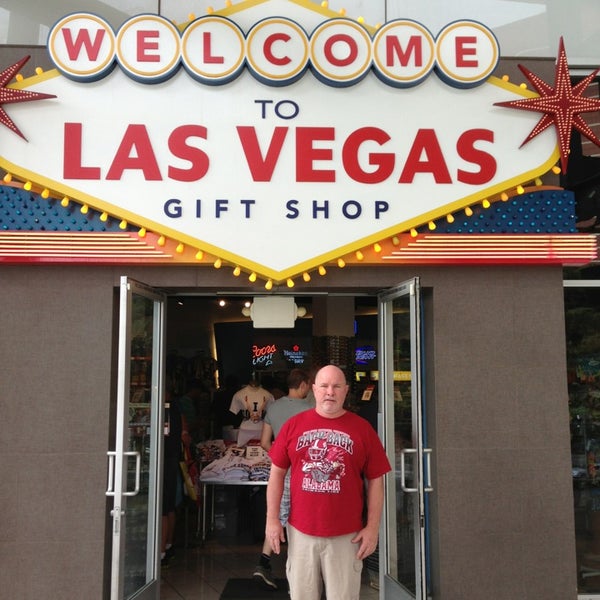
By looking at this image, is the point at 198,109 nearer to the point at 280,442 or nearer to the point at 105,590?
the point at 280,442

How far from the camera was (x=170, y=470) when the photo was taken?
6.49 m

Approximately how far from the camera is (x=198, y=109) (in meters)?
5.36

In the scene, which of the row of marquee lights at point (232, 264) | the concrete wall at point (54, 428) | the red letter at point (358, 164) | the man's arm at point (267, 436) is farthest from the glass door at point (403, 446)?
the concrete wall at point (54, 428)

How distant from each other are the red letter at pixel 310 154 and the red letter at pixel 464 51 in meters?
1.16

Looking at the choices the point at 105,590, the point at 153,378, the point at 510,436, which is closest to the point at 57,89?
the point at 153,378

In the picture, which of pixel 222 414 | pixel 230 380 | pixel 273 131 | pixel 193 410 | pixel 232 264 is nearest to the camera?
pixel 232 264

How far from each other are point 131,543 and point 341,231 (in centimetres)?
276

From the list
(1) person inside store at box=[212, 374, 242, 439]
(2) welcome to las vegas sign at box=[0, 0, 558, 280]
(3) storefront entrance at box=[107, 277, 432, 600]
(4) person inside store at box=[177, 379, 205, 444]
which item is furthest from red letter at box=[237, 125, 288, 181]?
(1) person inside store at box=[212, 374, 242, 439]

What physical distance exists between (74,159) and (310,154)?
178 cm

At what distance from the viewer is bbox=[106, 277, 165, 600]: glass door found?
4.54 metres

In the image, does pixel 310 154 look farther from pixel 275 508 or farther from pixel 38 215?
pixel 275 508

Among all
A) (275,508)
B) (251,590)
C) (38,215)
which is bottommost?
(251,590)

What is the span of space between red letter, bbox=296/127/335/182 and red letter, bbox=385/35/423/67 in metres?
0.77

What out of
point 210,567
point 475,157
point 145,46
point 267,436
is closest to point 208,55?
point 145,46
